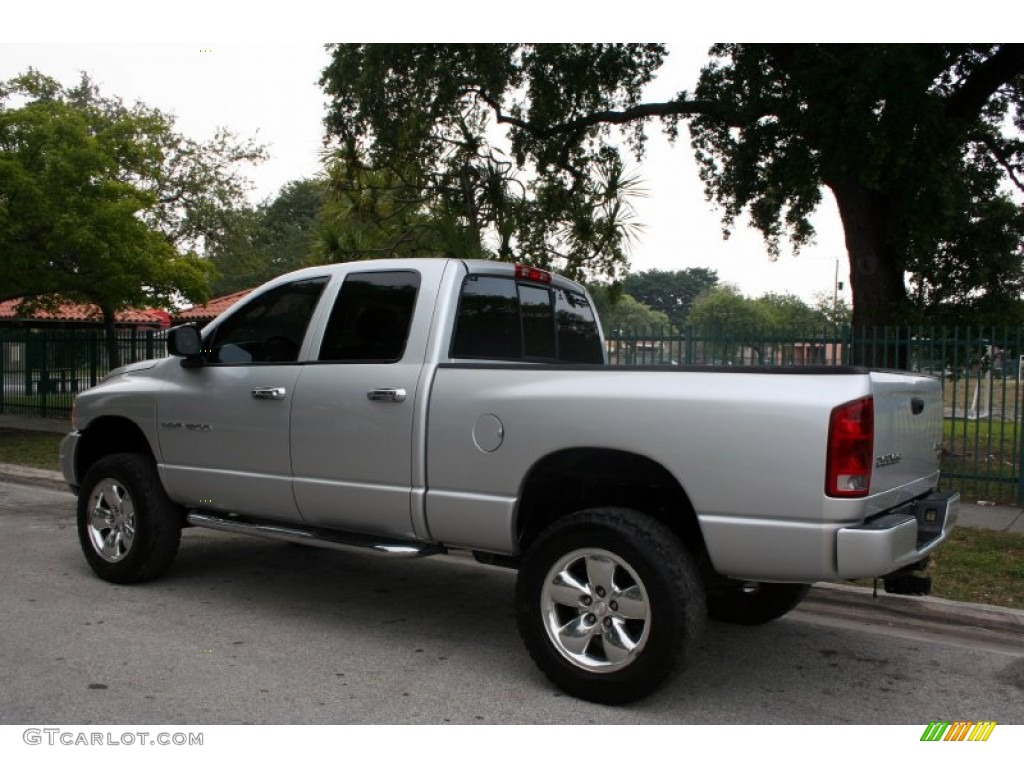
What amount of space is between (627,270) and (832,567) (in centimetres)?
1143

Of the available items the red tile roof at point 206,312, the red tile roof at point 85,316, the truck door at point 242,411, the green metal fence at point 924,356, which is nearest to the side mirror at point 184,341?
the truck door at point 242,411

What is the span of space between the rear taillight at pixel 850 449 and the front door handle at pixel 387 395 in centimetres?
218

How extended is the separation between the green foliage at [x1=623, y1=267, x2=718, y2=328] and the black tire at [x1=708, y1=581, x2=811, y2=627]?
109891 mm

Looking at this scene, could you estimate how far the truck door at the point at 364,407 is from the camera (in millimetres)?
4816

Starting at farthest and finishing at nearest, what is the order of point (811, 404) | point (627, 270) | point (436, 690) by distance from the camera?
point (627, 270)
point (436, 690)
point (811, 404)

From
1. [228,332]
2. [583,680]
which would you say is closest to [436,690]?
[583,680]

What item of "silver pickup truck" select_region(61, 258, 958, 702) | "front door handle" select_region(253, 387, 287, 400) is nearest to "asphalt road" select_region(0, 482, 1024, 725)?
"silver pickup truck" select_region(61, 258, 958, 702)

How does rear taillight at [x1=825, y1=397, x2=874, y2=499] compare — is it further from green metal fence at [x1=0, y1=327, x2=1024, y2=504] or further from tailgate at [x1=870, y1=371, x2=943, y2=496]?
green metal fence at [x1=0, y1=327, x2=1024, y2=504]

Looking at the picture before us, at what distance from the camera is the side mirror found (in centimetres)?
561

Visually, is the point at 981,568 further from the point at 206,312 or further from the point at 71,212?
the point at 206,312

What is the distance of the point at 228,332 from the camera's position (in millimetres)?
5906

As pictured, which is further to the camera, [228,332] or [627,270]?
[627,270]

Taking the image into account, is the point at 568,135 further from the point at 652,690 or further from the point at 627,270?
the point at 652,690

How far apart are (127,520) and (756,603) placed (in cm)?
408
